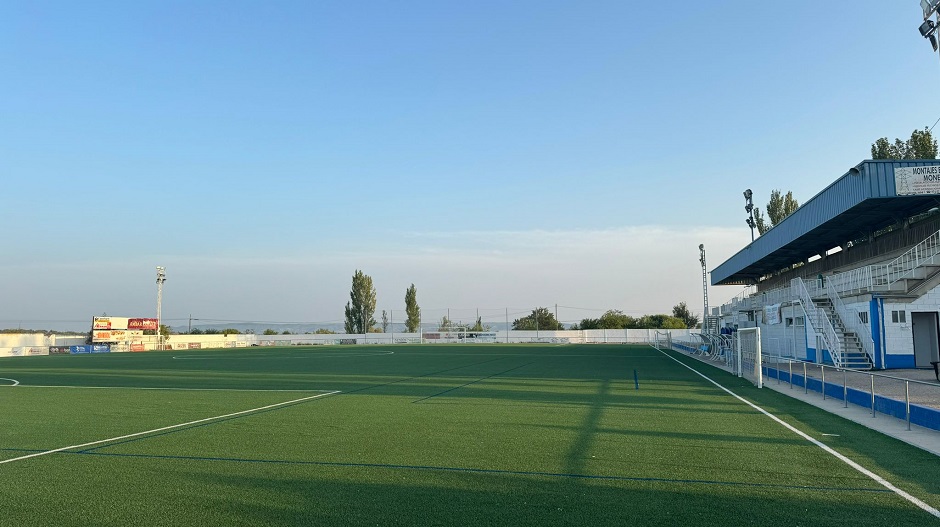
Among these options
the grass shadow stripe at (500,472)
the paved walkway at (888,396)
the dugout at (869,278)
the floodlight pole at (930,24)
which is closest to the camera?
the grass shadow stripe at (500,472)

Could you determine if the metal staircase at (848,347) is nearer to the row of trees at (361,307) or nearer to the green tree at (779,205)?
the green tree at (779,205)

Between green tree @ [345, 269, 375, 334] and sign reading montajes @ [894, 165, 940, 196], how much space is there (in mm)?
95357

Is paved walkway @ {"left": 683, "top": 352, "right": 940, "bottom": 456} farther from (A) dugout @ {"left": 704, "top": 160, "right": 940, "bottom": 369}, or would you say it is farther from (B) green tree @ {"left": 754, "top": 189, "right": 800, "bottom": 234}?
(B) green tree @ {"left": 754, "top": 189, "right": 800, "bottom": 234}

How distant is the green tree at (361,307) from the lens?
116 meters

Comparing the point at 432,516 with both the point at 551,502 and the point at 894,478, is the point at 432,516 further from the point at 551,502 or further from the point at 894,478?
the point at 894,478

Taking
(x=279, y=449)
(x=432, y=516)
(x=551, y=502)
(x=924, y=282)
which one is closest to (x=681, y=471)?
(x=551, y=502)

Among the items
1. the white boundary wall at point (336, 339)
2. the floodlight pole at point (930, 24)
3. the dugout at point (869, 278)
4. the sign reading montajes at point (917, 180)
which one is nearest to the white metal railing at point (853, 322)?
the dugout at point (869, 278)

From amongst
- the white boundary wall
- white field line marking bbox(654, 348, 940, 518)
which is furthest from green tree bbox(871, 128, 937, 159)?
white field line marking bbox(654, 348, 940, 518)

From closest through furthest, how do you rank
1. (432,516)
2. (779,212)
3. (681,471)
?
1. (432,516)
2. (681,471)
3. (779,212)

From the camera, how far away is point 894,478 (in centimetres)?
778

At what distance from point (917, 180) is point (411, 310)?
100130mm

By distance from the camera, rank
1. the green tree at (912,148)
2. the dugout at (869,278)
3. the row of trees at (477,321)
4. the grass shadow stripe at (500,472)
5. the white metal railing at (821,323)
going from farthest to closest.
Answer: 1. the row of trees at (477,321)
2. the green tree at (912,148)
3. the white metal railing at (821,323)
4. the dugout at (869,278)
5. the grass shadow stripe at (500,472)

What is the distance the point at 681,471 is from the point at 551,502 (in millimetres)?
2353

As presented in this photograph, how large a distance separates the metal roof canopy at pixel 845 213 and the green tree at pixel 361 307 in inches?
2993
